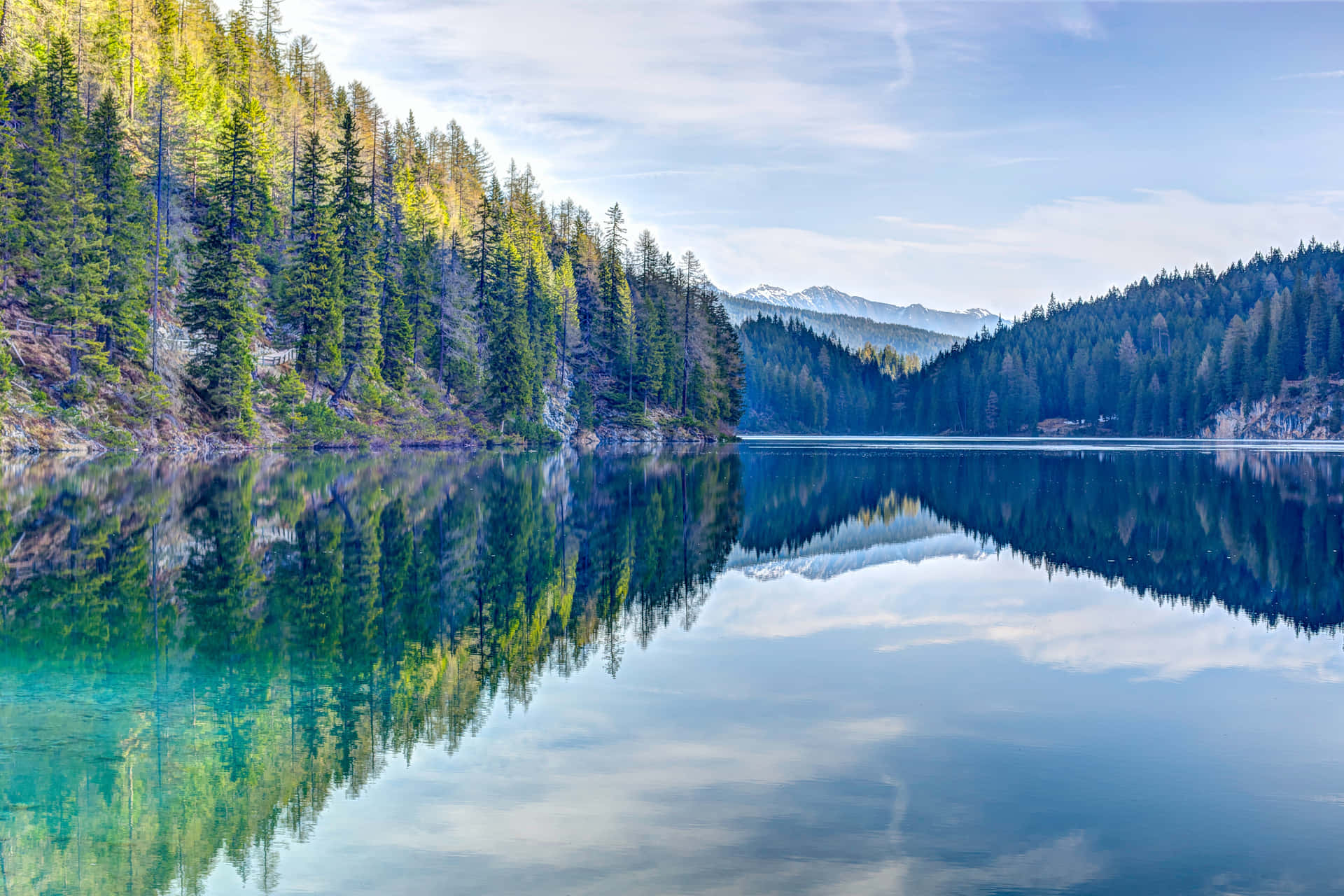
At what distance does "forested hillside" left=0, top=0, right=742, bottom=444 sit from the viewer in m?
54.8

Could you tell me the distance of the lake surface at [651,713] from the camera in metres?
7.29

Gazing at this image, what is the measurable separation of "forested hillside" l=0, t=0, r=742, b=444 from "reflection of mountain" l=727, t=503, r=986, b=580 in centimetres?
4074

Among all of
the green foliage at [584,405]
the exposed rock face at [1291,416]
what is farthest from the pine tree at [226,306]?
the exposed rock face at [1291,416]

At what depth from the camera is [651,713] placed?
1099cm

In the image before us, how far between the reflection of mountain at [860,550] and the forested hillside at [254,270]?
40.7 m

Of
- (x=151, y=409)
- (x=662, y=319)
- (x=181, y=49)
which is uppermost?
(x=181, y=49)

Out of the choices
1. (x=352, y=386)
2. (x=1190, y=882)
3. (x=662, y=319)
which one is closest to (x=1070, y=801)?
(x=1190, y=882)

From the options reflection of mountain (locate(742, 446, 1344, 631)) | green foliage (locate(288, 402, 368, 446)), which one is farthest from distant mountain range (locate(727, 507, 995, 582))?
green foliage (locate(288, 402, 368, 446))

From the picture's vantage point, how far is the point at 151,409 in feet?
190

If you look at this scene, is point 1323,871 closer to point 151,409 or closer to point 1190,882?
point 1190,882

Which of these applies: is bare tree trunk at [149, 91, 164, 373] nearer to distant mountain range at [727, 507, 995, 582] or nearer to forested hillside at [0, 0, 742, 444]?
forested hillside at [0, 0, 742, 444]

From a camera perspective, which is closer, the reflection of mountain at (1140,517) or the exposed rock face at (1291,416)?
the reflection of mountain at (1140,517)

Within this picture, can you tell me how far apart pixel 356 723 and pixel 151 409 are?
178 feet

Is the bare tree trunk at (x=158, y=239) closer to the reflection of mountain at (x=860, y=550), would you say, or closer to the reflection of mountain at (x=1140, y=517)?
the reflection of mountain at (x=1140, y=517)
